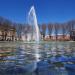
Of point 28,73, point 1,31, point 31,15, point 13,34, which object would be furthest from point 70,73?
point 13,34

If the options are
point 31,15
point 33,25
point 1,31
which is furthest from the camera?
point 1,31

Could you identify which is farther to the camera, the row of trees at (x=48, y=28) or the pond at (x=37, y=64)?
the row of trees at (x=48, y=28)

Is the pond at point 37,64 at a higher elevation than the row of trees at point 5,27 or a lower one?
lower

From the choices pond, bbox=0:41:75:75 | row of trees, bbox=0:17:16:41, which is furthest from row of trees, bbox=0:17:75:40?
pond, bbox=0:41:75:75

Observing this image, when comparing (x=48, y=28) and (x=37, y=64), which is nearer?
(x=37, y=64)

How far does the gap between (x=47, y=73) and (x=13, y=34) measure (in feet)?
268

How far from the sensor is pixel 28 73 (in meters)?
7.11

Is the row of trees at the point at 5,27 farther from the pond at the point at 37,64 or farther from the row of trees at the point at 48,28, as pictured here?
the pond at the point at 37,64

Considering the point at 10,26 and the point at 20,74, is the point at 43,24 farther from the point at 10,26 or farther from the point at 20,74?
the point at 20,74

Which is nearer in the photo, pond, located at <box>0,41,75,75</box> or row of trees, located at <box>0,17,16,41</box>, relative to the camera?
pond, located at <box>0,41,75,75</box>

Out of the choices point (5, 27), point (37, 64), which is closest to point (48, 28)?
point (5, 27)

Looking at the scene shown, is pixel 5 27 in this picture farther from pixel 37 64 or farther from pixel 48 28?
pixel 37 64

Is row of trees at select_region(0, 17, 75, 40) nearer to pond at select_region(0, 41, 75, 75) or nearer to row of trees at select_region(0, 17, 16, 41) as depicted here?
row of trees at select_region(0, 17, 16, 41)

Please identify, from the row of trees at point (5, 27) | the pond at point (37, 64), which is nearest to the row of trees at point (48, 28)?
the row of trees at point (5, 27)
